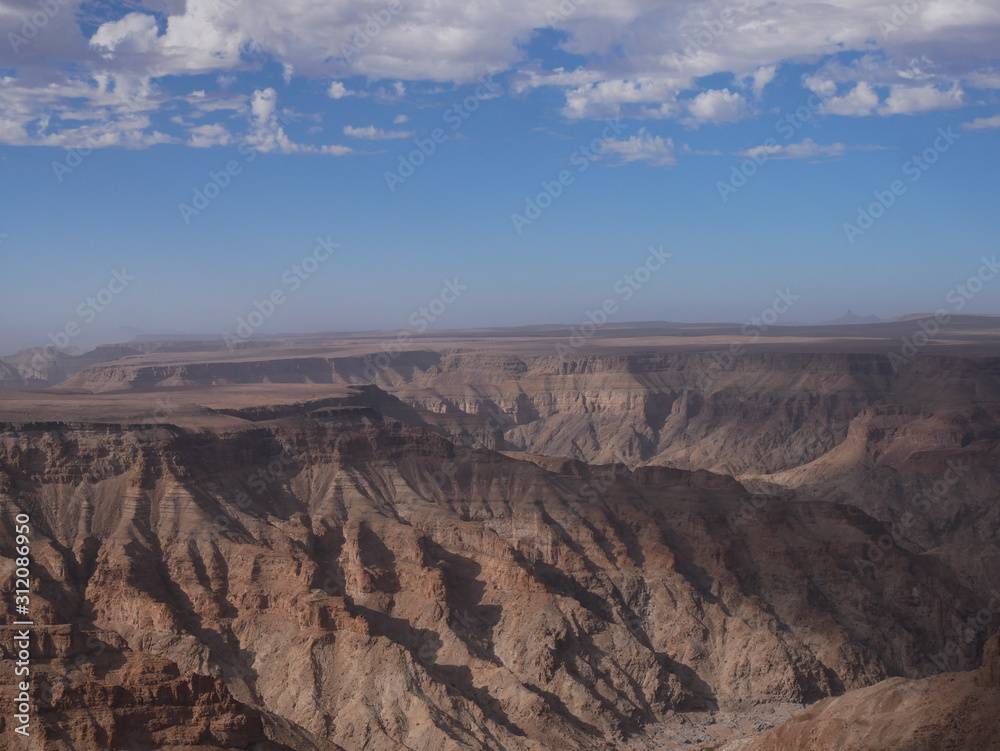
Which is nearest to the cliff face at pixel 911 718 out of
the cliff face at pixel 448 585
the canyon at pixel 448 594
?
the canyon at pixel 448 594

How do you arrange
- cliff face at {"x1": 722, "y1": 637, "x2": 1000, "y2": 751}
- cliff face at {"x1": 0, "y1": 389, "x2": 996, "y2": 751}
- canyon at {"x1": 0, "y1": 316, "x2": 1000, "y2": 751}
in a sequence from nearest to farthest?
cliff face at {"x1": 722, "y1": 637, "x2": 1000, "y2": 751} < canyon at {"x1": 0, "y1": 316, "x2": 1000, "y2": 751} < cliff face at {"x1": 0, "y1": 389, "x2": 996, "y2": 751}

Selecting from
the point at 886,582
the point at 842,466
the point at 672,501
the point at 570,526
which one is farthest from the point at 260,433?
the point at 842,466

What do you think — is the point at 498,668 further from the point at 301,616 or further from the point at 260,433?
the point at 260,433

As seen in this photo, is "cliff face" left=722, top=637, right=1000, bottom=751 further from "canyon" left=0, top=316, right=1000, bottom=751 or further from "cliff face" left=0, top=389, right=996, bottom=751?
"cliff face" left=0, top=389, right=996, bottom=751

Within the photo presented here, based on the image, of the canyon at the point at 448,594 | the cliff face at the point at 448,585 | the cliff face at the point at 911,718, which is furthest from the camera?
the cliff face at the point at 448,585

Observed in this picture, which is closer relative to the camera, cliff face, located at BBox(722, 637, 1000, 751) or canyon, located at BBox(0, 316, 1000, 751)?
cliff face, located at BBox(722, 637, 1000, 751)

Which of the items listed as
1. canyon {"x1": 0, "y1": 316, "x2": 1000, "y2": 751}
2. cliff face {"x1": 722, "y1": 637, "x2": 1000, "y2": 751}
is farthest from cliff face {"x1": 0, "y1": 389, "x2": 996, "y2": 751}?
cliff face {"x1": 722, "y1": 637, "x2": 1000, "y2": 751}

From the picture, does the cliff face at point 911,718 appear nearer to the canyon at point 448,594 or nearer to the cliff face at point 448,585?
the canyon at point 448,594

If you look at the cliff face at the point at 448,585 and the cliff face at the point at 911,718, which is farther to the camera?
the cliff face at the point at 448,585
